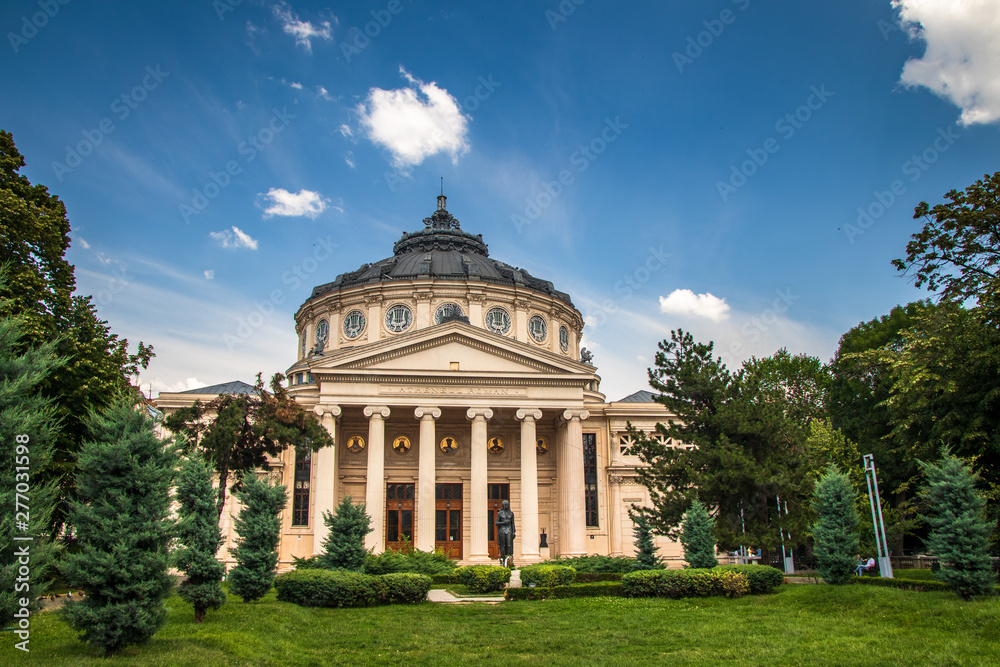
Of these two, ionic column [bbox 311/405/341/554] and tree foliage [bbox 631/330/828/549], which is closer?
tree foliage [bbox 631/330/828/549]

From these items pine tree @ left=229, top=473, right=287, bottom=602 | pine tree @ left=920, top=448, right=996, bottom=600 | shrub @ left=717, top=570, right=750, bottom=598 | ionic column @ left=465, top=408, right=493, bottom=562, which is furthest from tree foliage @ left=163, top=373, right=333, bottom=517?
pine tree @ left=920, top=448, right=996, bottom=600

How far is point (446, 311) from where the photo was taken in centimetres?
4591

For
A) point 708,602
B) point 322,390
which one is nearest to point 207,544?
point 708,602

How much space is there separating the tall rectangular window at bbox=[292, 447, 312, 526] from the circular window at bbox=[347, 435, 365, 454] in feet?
7.69

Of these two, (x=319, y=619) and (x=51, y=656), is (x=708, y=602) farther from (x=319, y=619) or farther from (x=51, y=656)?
(x=51, y=656)

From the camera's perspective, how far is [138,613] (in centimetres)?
1114

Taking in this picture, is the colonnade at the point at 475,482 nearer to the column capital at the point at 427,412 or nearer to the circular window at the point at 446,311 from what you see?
the column capital at the point at 427,412

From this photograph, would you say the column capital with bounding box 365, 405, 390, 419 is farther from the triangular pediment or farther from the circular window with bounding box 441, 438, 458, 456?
the circular window with bounding box 441, 438, 458, 456

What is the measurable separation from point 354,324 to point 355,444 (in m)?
9.39

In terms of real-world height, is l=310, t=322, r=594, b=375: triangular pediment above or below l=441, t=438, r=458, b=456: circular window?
above

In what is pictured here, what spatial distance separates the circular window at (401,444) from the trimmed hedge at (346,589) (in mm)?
19236

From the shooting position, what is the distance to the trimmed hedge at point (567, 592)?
2228 centimetres

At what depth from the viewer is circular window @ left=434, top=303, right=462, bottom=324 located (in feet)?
149

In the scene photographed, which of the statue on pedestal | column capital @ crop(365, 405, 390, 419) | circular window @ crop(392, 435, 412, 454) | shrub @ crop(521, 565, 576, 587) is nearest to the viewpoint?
shrub @ crop(521, 565, 576, 587)
